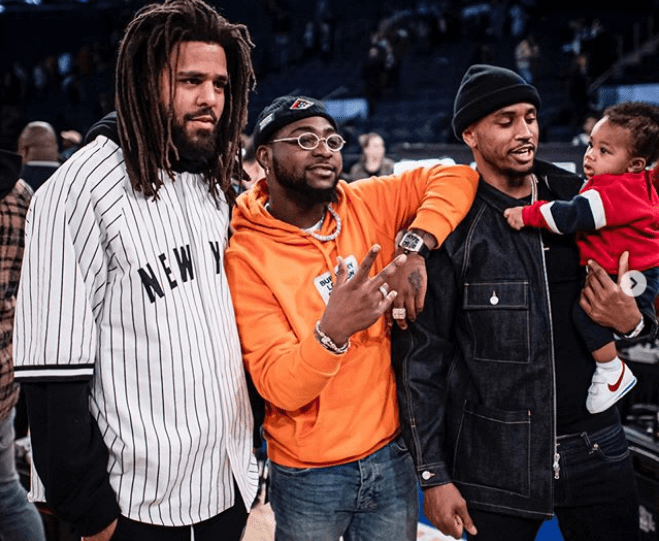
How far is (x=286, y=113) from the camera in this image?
1993 millimetres

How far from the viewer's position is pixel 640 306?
204cm

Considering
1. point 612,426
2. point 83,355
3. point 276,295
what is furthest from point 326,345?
point 612,426

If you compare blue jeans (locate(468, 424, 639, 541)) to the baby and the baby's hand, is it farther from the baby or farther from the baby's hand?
the baby's hand

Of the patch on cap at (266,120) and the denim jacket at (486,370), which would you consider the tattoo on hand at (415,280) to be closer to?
the denim jacket at (486,370)

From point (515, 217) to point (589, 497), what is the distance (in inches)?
31.1

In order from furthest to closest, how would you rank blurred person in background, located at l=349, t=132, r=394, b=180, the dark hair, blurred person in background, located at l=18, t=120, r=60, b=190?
blurred person in background, located at l=349, t=132, r=394, b=180
blurred person in background, located at l=18, t=120, r=60, b=190
the dark hair

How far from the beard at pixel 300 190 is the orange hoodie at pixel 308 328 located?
0.08 meters

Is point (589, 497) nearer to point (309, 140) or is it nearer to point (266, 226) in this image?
point (266, 226)

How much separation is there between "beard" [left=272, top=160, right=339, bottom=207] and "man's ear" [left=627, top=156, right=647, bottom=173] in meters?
0.88

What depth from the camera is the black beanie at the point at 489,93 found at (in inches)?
74.5

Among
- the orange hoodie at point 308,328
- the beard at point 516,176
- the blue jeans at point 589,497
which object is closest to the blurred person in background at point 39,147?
the orange hoodie at point 308,328

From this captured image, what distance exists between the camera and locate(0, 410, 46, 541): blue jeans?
2539 mm

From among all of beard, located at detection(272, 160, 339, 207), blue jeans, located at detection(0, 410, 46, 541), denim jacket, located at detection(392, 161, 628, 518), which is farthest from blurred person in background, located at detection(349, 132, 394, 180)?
denim jacket, located at detection(392, 161, 628, 518)

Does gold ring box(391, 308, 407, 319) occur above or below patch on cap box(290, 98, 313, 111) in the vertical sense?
below
